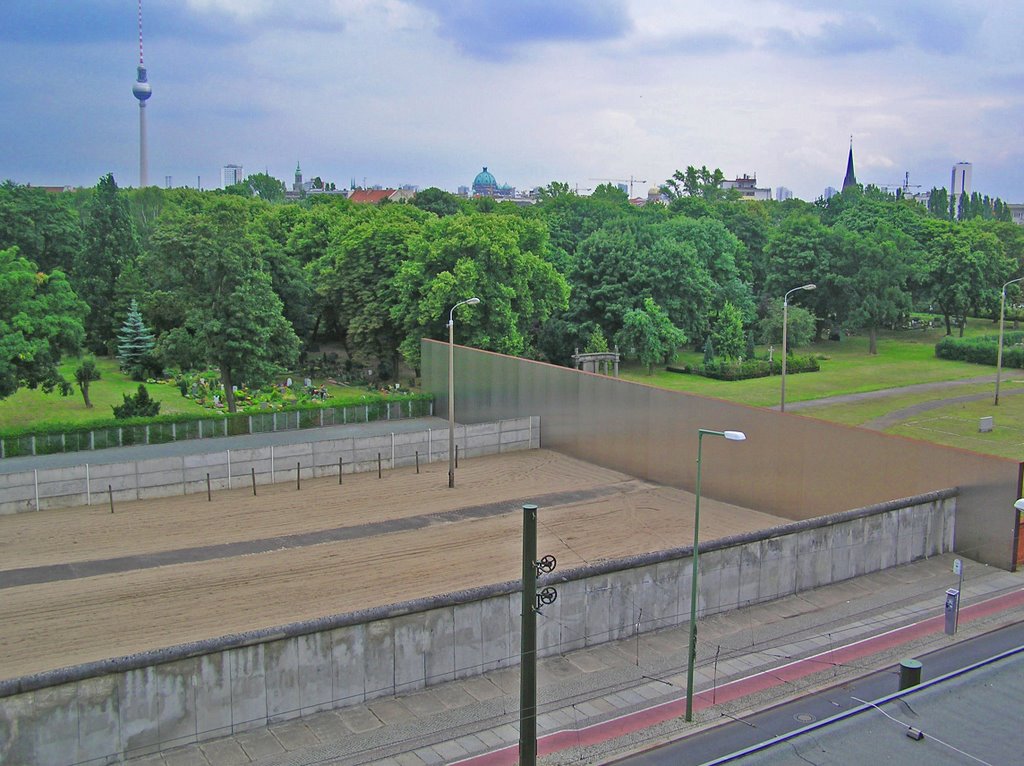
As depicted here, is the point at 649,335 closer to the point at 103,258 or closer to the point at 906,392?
the point at 906,392

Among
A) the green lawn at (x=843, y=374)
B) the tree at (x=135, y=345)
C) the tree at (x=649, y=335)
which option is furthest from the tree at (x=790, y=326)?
the tree at (x=135, y=345)

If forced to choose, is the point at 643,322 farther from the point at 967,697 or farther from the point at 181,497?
the point at 967,697

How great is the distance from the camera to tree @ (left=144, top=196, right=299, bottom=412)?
148 feet

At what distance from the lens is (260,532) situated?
94.1 feet

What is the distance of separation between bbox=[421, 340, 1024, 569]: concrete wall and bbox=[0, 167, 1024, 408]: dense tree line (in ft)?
36.2

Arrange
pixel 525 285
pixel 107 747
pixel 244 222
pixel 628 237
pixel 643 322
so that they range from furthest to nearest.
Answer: pixel 628 237
pixel 643 322
pixel 525 285
pixel 244 222
pixel 107 747

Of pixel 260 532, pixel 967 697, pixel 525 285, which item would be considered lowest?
pixel 260 532

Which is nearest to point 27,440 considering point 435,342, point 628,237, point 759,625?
point 435,342

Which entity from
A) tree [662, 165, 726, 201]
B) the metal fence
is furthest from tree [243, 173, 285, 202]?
the metal fence

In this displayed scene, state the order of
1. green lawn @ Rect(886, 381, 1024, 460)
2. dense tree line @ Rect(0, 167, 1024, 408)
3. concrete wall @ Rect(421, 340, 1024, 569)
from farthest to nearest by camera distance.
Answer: dense tree line @ Rect(0, 167, 1024, 408)
green lawn @ Rect(886, 381, 1024, 460)
concrete wall @ Rect(421, 340, 1024, 569)

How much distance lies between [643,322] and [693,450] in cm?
Result: 2533

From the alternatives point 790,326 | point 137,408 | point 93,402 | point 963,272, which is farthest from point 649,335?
point 963,272

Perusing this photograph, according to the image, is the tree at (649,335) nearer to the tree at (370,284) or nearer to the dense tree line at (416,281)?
the dense tree line at (416,281)

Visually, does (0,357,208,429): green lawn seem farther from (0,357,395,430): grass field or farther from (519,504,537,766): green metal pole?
(519,504,537,766): green metal pole
